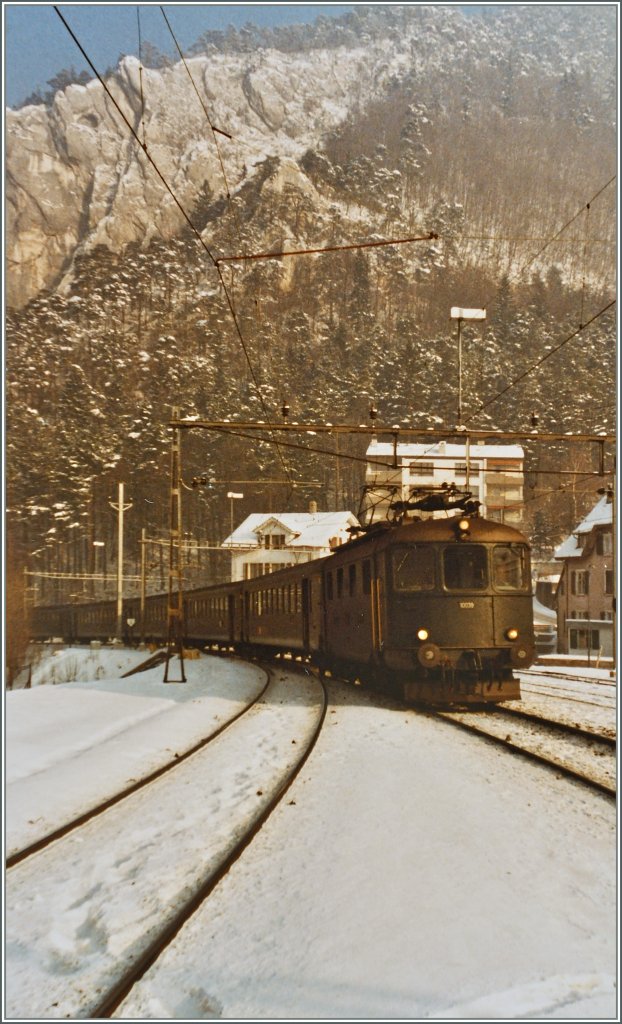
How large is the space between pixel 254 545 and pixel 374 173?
31.2 metres

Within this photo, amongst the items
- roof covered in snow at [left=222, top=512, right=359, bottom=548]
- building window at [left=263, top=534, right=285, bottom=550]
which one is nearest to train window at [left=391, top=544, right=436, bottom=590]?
roof covered in snow at [left=222, top=512, right=359, bottom=548]

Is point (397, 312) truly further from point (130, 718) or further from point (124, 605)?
point (124, 605)

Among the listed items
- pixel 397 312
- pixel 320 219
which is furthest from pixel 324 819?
pixel 320 219

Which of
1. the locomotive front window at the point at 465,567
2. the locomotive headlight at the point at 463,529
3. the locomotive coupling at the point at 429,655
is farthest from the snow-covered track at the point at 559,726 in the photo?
the locomotive headlight at the point at 463,529

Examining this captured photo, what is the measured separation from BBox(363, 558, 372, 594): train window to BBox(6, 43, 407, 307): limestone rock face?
22.2m

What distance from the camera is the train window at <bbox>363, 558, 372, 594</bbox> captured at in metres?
15.2

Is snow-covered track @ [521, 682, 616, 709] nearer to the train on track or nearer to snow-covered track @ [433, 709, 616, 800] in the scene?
snow-covered track @ [433, 709, 616, 800]

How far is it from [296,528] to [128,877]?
47.2 meters

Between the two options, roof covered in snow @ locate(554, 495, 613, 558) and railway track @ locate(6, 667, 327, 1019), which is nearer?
railway track @ locate(6, 667, 327, 1019)

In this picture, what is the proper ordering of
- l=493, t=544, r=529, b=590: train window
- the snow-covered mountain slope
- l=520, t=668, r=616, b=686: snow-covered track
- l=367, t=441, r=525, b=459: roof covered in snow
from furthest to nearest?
l=367, t=441, r=525, b=459: roof covered in snow
the snow-covered mountain slope
l=520, t=668, r=616, b=686: snow-covered track
l=493, t=544, r=529, b=590: train window

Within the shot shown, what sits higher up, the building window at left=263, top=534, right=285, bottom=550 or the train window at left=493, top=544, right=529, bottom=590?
the building window at left=263, top=534, right=285, bottom=550

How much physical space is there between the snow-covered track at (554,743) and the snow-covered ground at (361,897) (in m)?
0.31

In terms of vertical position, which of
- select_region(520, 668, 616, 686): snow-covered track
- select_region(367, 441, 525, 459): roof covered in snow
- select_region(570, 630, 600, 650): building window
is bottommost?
select_region(570, 630, 600, 650): building window

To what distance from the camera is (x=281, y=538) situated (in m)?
53.8
